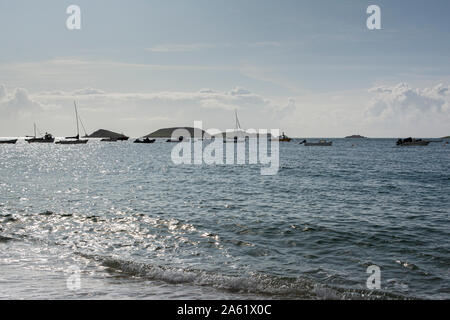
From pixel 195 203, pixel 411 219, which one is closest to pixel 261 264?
pixel 411 219

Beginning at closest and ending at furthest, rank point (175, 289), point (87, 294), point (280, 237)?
point (87, 294) → point (175, 289) → point (280, 237)

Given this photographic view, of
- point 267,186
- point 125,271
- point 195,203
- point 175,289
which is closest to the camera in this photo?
point 175,289

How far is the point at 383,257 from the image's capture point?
1405cm

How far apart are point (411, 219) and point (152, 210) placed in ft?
55.3

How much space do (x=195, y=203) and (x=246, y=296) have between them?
17313 mm

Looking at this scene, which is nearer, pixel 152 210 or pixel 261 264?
pixel 261 264

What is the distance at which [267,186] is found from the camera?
3750 centimetres

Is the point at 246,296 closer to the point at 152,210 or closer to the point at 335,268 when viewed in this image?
the point at 335,268

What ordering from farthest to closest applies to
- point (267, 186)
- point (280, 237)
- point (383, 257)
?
point (267, 186) < point (280, 237) < point (383, 257)

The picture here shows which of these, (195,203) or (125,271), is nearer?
(125,271)

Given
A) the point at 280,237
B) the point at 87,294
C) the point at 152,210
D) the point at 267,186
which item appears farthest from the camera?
the point at 267,186

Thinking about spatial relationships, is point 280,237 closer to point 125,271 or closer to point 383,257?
point 383,257
